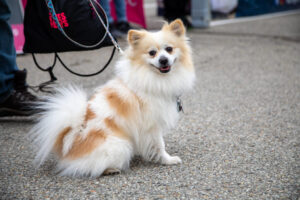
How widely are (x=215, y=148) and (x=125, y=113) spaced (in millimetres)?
875

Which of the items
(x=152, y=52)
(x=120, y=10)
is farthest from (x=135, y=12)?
(x=152, y=52)

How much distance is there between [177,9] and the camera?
273 inches

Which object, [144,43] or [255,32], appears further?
[255,32]

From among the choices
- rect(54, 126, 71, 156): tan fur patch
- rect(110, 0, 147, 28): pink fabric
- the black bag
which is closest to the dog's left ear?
the black bag

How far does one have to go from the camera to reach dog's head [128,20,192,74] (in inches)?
87.4

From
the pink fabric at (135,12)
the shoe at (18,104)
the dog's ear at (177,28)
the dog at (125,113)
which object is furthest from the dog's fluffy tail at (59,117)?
the pink fabric at (135,12)

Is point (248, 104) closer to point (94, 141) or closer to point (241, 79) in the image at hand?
point (241, 79)

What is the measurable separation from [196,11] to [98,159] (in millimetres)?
5984

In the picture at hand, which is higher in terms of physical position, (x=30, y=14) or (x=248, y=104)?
(x=30, y=14)

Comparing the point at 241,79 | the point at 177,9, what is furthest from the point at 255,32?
the point at 241,79

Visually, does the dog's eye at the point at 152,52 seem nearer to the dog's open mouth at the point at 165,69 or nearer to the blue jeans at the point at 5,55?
the dog's open mouth at the point at 165,69

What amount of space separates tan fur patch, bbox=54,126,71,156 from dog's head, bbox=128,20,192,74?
2.25 feet

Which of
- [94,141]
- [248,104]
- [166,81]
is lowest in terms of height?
[248,104]

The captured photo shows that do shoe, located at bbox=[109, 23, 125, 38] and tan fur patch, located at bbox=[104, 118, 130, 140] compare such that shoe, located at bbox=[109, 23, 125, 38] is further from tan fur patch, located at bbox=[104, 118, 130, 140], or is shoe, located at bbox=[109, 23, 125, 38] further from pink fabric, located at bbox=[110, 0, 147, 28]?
tan fur patch, located at bbox=[104, 118, 130, 140]
